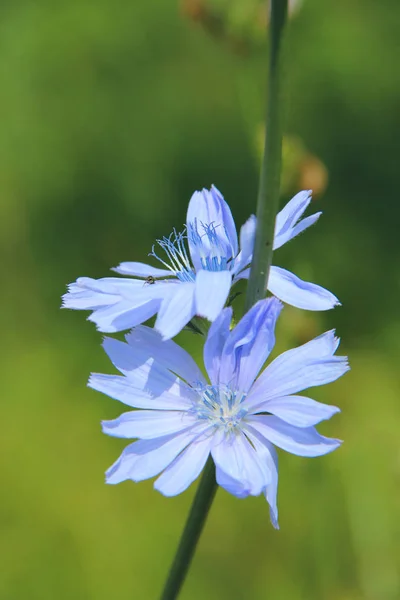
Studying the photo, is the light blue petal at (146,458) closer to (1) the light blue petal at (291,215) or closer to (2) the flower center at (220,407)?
(2) the flower center at (220,407)

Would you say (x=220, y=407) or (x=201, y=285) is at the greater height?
(x=201, y=285)

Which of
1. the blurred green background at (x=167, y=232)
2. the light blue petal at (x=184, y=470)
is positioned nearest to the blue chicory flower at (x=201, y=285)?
the light blue petal at (x=184, y=470)

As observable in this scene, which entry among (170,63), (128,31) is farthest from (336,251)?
(128,31)

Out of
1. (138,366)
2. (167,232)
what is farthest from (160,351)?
(167,232)

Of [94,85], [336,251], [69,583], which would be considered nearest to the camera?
[69,583]

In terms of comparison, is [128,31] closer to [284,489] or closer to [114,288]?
[284,489]

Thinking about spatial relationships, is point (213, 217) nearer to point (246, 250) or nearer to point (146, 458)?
point (246, 250)
